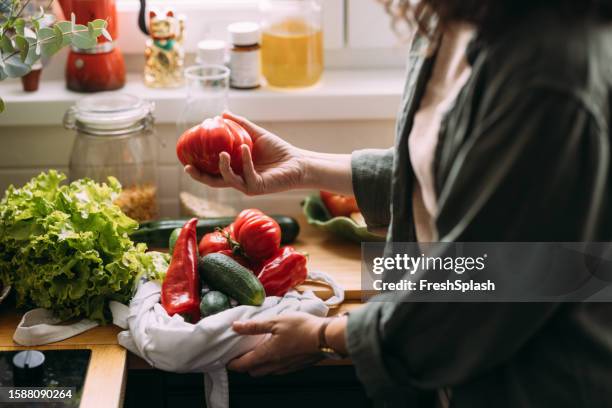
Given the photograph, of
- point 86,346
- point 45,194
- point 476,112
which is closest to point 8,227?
point 45,194

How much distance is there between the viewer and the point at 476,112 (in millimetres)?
852

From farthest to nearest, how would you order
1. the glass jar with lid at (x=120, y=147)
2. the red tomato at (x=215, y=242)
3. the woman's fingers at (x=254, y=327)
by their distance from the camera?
1. the glass jar with lid at (x=120, y=147)
2. the red tomato at (x=215, y=242)
3. the woman's fingers at (x=254, y=327)

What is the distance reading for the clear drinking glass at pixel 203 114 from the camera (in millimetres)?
1683

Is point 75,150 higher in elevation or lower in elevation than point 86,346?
higher

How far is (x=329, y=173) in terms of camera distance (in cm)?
131

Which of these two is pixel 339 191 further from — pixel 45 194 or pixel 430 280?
pixel 45 194

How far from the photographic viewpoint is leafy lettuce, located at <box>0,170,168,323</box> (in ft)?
4.42

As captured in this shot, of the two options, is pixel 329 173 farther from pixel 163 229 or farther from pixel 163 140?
pixel 163 140

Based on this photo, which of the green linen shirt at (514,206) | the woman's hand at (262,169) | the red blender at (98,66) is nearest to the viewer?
the green linen shirt at (514,206)

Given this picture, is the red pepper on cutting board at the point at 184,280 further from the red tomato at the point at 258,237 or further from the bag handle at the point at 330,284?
the bag handle at the point at 330,284

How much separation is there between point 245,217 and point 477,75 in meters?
0.74

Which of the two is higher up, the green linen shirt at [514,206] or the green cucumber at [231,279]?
the green linen shirt at [514,206]

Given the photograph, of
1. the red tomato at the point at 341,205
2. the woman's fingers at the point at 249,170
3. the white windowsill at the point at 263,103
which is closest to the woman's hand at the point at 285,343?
the woman's fingers at the point at 249,170

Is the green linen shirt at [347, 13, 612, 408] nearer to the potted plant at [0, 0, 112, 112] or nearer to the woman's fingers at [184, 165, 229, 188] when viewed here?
the woman's fingers at [184, 165, 229, 188]
